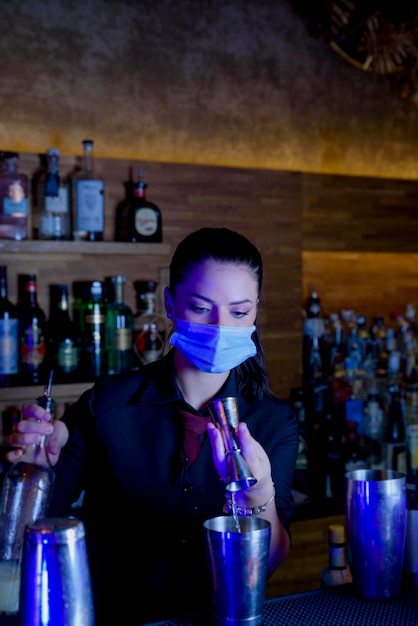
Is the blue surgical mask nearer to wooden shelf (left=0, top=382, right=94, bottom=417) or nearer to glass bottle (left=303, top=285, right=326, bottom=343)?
wooden shelf (left=0, top=382, right=94, bottom=417)

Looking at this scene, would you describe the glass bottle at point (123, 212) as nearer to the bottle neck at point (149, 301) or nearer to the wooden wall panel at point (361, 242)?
the bottle neck at point (149, 301)

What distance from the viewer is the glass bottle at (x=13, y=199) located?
240 cm

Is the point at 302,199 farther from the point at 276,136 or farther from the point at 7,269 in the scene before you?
the point at 7,269

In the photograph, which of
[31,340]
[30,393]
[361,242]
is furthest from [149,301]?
[361,242]

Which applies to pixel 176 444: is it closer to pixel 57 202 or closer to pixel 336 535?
pixel 336 535

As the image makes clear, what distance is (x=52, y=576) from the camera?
29.1 inches

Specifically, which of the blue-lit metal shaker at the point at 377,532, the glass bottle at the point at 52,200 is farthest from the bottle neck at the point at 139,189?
the blue-lit metal shaker at the point at 377,532

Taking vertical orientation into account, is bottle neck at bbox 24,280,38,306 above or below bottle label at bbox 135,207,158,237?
below

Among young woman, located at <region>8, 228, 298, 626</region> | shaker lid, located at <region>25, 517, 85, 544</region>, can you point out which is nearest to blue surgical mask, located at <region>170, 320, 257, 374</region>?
young woman, located at <region>8, 228, 298, 626</region>

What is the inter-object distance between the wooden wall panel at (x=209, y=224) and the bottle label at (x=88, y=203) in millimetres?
101

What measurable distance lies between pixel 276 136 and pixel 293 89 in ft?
0.75

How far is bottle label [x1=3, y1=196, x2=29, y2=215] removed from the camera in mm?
2393

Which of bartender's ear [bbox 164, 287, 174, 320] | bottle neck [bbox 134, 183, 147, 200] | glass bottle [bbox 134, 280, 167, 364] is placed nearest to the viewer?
bartender's ear [bbox 164, 287, 174, 320]

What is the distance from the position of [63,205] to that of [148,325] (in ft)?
1.81
